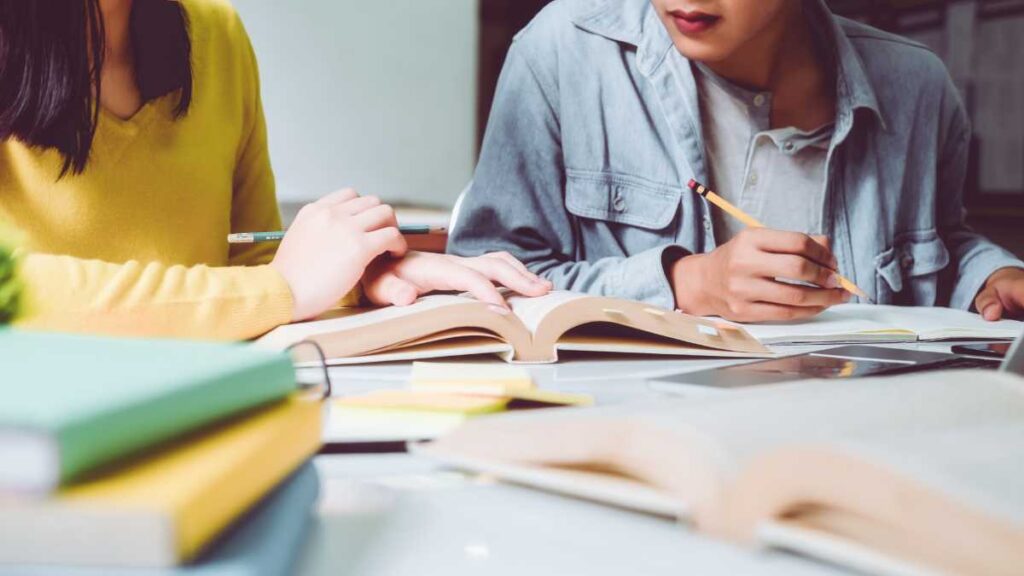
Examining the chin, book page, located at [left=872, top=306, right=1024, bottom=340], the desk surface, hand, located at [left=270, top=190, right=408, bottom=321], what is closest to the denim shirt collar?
the chin

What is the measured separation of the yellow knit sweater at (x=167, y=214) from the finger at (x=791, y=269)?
1.57 ft

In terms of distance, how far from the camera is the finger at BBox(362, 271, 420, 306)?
848mm

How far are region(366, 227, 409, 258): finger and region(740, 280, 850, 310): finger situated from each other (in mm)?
368

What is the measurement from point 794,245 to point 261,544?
762mm

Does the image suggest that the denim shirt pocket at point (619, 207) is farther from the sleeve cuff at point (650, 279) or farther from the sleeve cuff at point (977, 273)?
the sleeve cuff at point (977, 273)

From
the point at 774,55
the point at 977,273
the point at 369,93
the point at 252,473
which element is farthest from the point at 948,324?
the point at 369,93

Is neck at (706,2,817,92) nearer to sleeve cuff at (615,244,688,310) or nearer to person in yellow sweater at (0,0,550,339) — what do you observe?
sleeve cuff at (615,244,688,310)

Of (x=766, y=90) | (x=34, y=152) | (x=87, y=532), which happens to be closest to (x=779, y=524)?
(x=87, y=532)

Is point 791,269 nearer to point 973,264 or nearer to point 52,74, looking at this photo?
point 973,264

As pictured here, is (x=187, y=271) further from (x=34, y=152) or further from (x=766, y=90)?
(x=766, y=90)

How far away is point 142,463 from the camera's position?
0.82 ft

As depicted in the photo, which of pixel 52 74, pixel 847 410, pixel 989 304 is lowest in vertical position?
pixel 989 304

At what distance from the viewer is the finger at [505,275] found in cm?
86

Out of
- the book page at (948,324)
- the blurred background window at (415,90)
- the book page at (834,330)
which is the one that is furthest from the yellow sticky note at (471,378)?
the blurred background window at (415,90)
